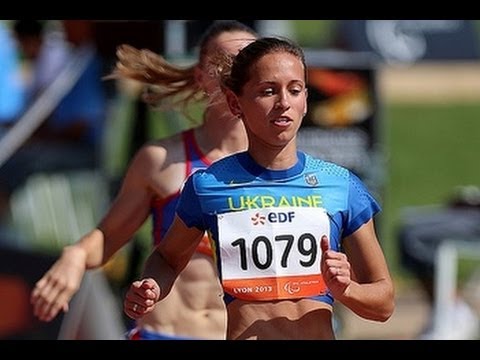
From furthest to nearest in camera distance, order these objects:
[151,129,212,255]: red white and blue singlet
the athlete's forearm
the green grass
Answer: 1. the green grass
2. [151,129,212,255]: red white and blue singlet
3. the athlete's forearm

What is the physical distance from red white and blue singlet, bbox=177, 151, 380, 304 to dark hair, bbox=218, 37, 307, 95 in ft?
0.75

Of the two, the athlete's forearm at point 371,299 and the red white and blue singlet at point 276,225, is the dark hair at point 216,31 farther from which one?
the athlete's forearm at point 371,299

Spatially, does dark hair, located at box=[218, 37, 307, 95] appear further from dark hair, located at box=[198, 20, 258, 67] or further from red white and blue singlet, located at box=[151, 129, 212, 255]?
red white and blue singlet, located at box=[151, 129, 212, 255]

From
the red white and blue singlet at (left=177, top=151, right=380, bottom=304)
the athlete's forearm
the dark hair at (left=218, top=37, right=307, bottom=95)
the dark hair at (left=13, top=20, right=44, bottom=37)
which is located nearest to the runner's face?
the dark hair at (left=218, top=37, right=307, bottom=95)

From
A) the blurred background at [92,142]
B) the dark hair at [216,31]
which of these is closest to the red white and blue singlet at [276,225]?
the dark hair at [216,31]

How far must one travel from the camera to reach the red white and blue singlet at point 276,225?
4.29 metres

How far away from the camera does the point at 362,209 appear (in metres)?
4.33

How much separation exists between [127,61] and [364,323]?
21.2ft

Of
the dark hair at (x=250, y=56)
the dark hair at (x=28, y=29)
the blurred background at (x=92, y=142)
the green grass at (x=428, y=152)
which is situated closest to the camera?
the dark hair at (x=250, y=56)

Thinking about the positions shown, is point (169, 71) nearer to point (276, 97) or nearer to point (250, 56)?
point (250, 56)

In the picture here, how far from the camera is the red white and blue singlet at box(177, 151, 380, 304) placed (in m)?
4.29

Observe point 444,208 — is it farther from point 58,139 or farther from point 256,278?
point 256,278

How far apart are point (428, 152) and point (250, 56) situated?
13.7 m
